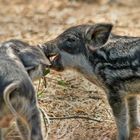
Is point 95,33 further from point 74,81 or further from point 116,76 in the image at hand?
point 74,81

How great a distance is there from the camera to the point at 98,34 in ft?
21.6

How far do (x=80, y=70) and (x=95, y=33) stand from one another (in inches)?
18.7

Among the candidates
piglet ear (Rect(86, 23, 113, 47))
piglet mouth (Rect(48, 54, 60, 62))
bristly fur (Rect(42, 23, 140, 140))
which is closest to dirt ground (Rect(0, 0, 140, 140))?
bristly fur (Rect(42, 23, 140, 140))

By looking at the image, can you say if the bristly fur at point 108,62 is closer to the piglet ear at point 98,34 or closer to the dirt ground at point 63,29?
the piglet ear at point 98,34

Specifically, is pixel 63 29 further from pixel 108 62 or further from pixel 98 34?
pixel 108 62

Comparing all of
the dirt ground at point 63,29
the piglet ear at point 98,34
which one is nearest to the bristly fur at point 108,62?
the piglet ear at point 98,34

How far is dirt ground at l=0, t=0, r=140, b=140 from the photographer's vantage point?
6.92 meters

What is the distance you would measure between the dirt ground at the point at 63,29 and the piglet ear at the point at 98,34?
100 cm

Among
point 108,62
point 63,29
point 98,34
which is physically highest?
point 98,34

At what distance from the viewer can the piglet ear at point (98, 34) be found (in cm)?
655

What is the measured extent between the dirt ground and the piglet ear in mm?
996

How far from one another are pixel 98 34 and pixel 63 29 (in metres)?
A: 3.45

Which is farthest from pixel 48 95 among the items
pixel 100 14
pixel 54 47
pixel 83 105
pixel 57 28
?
pixel 100 14

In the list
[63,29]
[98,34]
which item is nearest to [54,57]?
[98,34]
